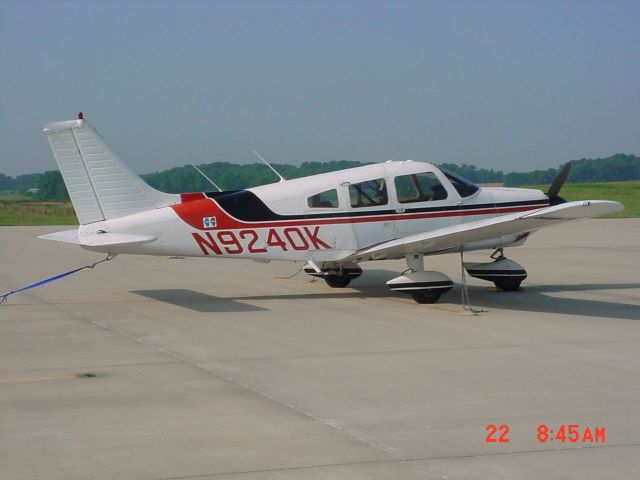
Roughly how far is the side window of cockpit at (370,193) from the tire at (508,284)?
2474 mm

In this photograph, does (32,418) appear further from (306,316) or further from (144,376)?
(306,316)

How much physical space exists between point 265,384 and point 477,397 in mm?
1815

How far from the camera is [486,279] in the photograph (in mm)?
14281

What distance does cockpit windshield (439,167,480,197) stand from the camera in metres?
13.5

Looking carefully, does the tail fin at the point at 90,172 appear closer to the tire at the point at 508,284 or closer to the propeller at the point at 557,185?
the tire at the point at 508,284

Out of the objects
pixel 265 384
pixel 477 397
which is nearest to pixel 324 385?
pixel 265 384

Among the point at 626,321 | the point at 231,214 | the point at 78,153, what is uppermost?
the point at 78,153

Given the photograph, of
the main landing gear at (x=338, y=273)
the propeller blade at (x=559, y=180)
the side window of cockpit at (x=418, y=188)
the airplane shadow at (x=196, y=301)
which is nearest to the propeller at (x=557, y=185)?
the propeller blade at (x=559, y=180)

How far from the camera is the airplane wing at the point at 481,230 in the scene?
35.3 ft

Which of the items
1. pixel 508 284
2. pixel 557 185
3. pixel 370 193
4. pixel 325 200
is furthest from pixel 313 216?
pixel 557 185

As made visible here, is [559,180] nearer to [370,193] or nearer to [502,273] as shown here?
[502,273]

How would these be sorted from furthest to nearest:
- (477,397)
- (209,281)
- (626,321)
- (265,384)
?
(209,281) → (626,321) → (265,384) → (477,397)

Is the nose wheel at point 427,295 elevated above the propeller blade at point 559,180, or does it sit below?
below

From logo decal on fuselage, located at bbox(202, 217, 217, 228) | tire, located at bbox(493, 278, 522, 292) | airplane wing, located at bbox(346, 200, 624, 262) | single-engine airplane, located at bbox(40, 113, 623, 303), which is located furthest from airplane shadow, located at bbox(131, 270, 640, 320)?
logo decal on fuselage, located at bbox(202, 217, 217, 228)
